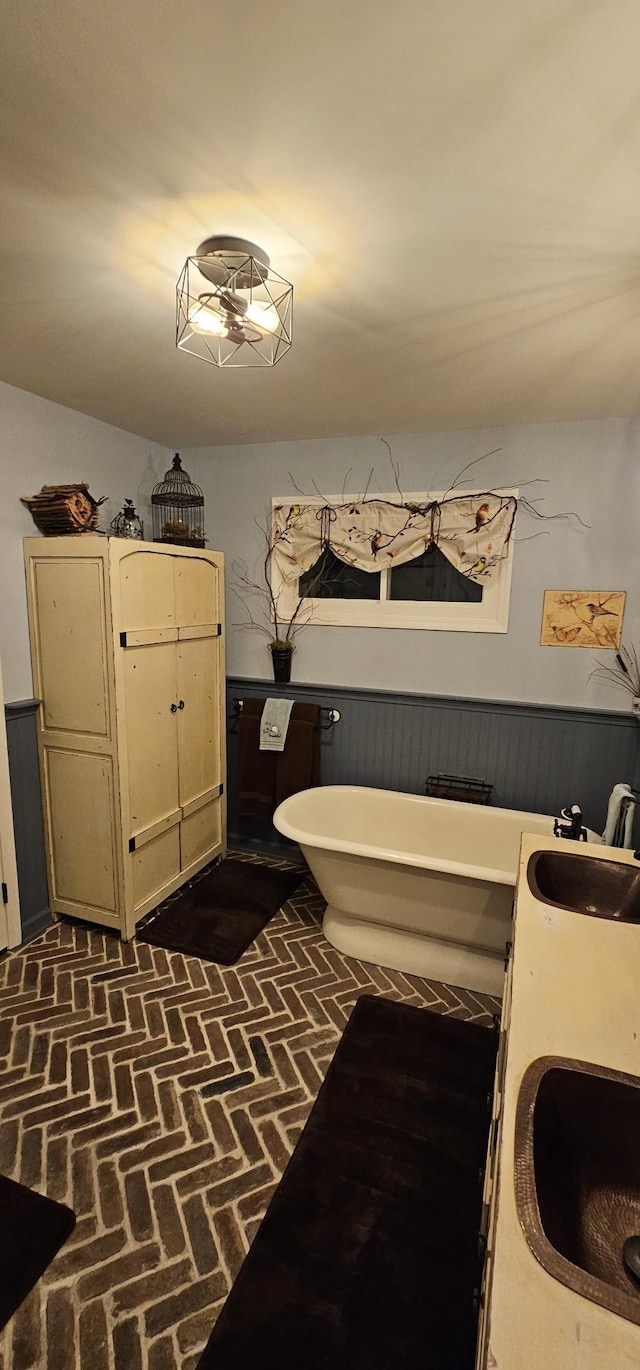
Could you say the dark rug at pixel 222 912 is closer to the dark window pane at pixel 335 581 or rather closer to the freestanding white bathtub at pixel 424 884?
the freestanding white bathtub at pixel 424 884

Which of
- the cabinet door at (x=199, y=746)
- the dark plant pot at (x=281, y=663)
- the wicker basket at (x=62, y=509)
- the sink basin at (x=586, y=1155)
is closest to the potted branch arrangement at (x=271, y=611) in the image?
the dark plant pot at (x=281, y=663)

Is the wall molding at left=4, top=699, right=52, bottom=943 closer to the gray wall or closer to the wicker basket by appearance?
the wicker basket

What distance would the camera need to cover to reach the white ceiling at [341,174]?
2.93 ft

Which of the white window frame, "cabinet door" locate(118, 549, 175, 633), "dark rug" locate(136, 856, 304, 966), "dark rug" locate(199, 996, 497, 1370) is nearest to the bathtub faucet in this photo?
"dark rug" locate(199, 996, 497, 1370)

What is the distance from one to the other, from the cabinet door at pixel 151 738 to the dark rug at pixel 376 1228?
4.63 feet

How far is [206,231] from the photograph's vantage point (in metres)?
1.41

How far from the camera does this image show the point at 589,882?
6.12 ft

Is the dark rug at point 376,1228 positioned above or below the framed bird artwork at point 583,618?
below

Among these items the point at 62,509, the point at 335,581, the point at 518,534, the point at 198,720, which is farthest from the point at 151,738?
the point at 518,534

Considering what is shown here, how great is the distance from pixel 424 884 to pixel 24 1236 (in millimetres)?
1692

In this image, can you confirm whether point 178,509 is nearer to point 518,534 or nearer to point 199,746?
point 199,746

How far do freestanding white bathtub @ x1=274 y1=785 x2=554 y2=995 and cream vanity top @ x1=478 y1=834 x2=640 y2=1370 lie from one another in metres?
0.55

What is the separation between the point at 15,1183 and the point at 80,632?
77.7 inches

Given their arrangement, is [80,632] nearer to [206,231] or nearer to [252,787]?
[252,787]
